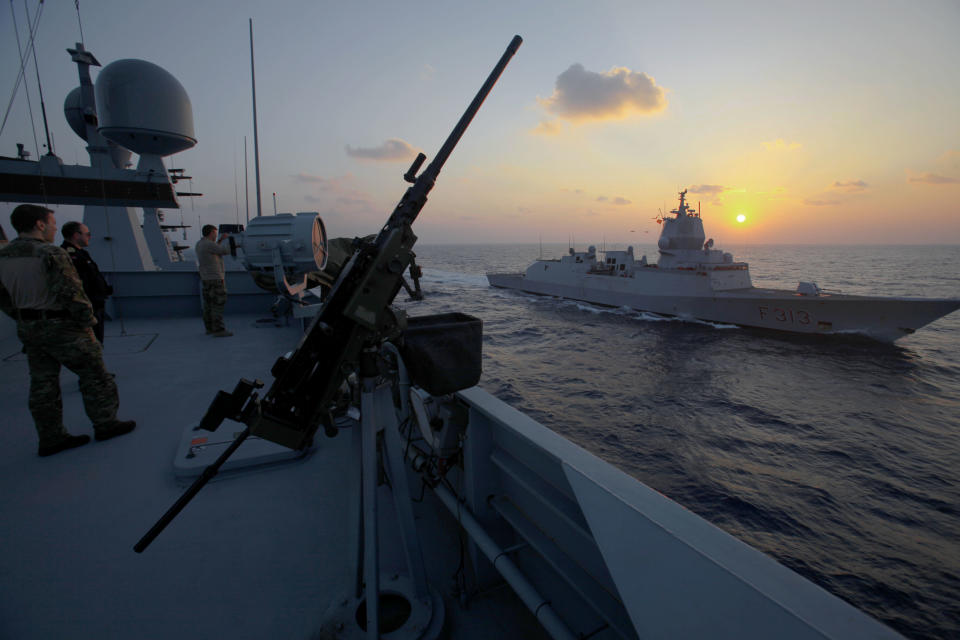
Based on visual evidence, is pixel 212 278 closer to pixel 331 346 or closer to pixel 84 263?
pixel 84 263

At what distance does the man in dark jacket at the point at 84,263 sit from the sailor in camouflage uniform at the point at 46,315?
1200 millimetres

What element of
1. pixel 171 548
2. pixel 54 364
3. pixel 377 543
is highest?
pixel 54 364

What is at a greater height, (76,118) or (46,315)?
(76,118)

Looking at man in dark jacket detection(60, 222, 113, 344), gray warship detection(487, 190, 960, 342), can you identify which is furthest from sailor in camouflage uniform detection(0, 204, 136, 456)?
gray warship detection(487, 190, 960, 342)

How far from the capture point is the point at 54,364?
3.11 metres

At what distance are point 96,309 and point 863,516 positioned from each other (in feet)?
39.5

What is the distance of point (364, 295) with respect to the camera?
5.50 ft

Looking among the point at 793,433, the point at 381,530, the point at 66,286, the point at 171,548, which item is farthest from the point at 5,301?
the point at 793,433

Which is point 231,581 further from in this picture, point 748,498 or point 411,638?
point 748,498

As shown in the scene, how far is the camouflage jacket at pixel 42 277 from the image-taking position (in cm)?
289

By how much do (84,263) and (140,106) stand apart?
256 inches

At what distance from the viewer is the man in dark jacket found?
4.09 m

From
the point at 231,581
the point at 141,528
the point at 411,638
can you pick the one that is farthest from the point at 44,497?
the point at 411,638

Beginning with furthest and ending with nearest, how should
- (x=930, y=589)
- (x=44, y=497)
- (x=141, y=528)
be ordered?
1. (x=930, y=589)
2. (x=44, y=497)
3. (x=141, y=528)
